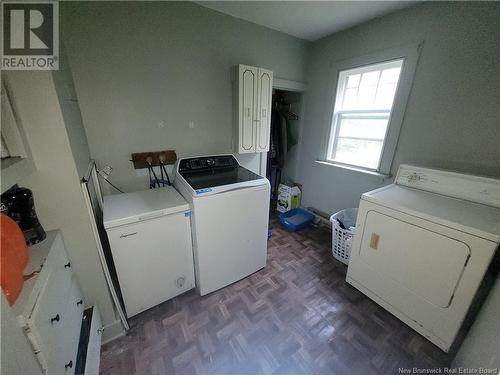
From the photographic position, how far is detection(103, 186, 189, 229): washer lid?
1244mm

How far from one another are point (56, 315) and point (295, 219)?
8.24 feet

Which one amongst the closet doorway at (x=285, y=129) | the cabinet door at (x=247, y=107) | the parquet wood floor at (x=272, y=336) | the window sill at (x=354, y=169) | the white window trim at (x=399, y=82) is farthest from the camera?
the closet doorway at (x=285, y=129)

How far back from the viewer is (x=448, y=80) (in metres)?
1.58

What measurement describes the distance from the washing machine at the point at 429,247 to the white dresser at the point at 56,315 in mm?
1878

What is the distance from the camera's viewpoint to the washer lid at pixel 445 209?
3.57 ft

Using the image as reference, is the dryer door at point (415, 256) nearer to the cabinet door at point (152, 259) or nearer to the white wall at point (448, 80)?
the white wall at point (448, 80)

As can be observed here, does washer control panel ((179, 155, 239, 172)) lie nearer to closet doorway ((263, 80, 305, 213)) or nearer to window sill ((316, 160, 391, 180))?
closet doorway ((263, 80, 305, 213))

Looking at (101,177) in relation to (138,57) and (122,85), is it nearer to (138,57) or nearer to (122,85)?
(122,85)

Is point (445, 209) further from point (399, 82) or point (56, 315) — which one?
point (56, 315)

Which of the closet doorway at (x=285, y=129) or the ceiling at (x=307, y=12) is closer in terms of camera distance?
the ceiling at (x=307, y=12)

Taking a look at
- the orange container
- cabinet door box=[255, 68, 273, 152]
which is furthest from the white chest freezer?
cabinet door box=[255, 68, 273, 152]

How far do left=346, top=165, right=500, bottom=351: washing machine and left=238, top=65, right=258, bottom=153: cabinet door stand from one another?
129 cm

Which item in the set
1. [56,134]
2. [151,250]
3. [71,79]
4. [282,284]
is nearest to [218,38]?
[71,79]

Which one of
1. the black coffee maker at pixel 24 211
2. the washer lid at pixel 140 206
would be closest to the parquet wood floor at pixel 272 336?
the washer lid at pixel 140 206
